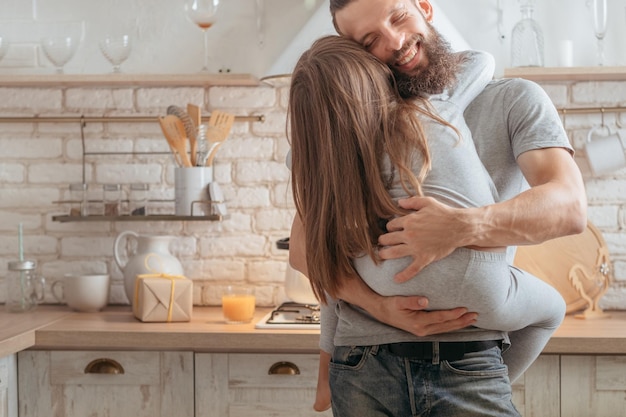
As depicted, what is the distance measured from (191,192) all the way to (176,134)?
0.22 m

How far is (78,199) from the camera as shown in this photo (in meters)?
3.35

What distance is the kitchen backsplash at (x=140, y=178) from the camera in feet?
10.9

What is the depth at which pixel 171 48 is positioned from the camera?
3361 millimetres

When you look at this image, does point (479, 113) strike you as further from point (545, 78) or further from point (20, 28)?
point (20, 28)

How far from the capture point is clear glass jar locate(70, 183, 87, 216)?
10.7 feet

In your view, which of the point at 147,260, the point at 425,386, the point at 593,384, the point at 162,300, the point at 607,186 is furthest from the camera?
the point at 607,186

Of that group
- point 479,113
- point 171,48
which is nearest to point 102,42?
point 171,48

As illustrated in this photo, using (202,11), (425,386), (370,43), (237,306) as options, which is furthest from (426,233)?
(202,11)

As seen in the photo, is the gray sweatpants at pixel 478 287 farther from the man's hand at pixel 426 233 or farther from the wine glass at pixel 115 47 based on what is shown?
the wine glass at pixel 115 47

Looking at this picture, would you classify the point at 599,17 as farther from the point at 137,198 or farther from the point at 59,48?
the point at 59,48

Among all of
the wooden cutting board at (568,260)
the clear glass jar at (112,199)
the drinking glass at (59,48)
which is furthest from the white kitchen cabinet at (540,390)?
the drinking glass at (59,48)

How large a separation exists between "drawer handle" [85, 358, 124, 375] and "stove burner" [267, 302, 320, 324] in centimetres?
50

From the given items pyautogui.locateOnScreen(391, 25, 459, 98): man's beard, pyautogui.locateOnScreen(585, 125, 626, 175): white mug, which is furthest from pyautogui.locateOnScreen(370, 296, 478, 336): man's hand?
pyautogui.locateOnScreen(585, 125, 626, 175): white mug

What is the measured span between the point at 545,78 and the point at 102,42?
5.37 feet
